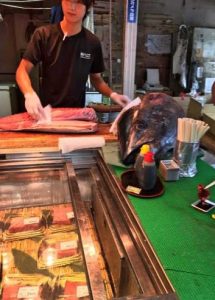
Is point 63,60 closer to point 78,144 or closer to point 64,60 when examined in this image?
point 64,60

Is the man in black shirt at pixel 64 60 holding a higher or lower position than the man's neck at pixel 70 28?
lower

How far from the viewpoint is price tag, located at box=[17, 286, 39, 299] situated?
0.84 m

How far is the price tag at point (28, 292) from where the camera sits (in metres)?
0.84

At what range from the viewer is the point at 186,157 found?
1.20m

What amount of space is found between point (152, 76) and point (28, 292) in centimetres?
618

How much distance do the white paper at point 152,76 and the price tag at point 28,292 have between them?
19.7 feet

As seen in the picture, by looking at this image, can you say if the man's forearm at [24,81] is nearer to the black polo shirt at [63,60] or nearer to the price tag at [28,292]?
the black polo shirt at [63,60]

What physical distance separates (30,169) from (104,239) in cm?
54

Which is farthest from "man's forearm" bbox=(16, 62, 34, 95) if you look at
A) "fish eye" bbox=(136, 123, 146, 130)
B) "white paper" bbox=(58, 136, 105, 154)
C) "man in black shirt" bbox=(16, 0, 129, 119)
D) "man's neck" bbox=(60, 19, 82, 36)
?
"fish eye" bbox=(136, 123, 146, 130)

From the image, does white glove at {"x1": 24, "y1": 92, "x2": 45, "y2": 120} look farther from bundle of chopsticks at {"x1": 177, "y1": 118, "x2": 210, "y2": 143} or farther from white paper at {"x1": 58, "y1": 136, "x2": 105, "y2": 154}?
bundle of chopsticks at {"x1": 177, "y1": 118, "x2": 210, "y2": 143}

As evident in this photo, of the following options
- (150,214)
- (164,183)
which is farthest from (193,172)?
(150,214)

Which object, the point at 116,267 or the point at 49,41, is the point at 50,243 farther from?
the point at 49,41

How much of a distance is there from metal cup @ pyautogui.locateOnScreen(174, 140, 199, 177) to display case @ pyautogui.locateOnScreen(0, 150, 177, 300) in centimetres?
33

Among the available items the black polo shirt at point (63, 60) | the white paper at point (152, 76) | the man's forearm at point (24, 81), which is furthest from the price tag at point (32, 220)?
the white paper at point (152, 76)
